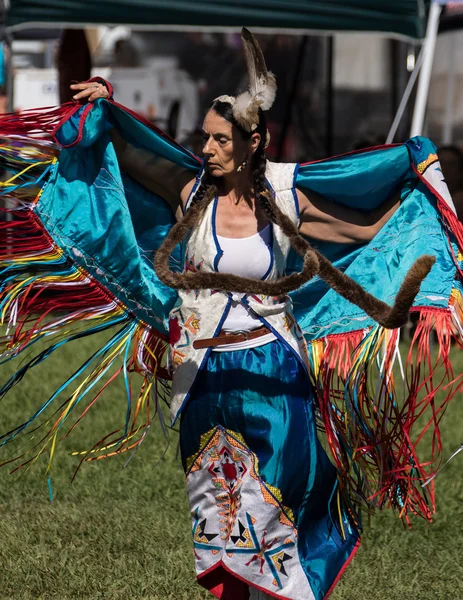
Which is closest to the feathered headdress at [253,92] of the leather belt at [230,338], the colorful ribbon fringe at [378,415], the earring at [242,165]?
the earring at [242,165]

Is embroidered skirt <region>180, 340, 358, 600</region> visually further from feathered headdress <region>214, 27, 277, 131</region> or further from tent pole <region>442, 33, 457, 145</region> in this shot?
tent pole <region>442, 33, 457, 145</region>

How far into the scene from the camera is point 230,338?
2914mm

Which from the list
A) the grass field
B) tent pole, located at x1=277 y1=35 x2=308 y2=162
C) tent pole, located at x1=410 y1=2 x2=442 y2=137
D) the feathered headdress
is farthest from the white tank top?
tent pole, located at x1=277 y1=35 x2=308 y2=162

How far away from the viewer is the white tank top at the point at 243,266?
9.50ft

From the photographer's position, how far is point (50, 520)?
419 centimetres

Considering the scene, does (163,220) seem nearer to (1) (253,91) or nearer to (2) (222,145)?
(2) (222,145)

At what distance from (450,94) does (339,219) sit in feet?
26.6

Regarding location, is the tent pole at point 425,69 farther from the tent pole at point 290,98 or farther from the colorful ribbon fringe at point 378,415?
the colorful ribbon fringe at point 378,415

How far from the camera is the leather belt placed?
2.91 m

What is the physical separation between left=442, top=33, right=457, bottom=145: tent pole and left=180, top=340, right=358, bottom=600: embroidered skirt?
8289 millimetres

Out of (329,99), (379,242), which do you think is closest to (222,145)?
(379,242)

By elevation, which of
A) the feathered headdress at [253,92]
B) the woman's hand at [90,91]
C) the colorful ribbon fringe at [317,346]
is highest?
the feathered headdress at [253,92]

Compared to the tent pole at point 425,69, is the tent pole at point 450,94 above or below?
below

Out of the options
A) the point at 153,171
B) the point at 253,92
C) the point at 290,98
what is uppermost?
the point at 253,92
